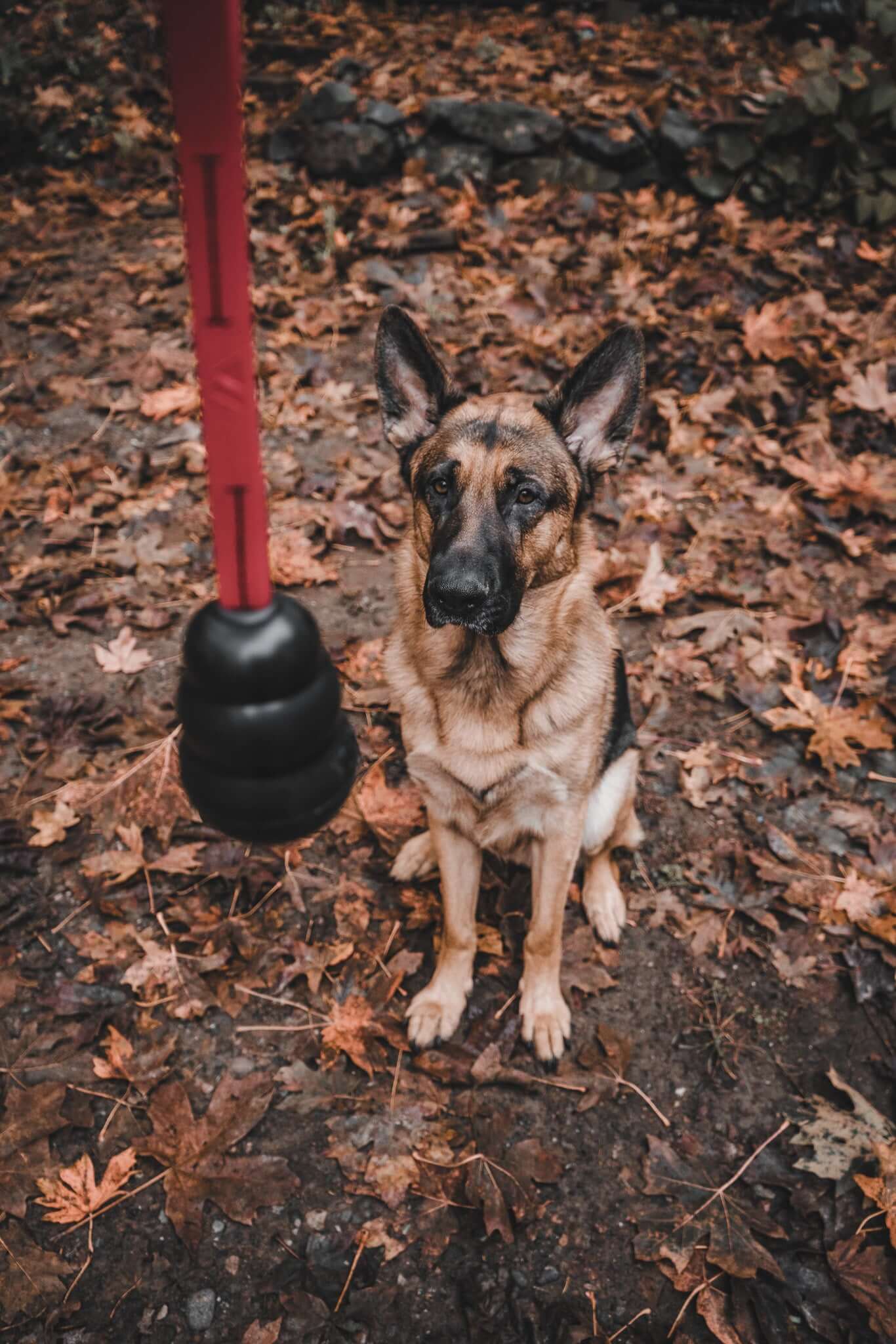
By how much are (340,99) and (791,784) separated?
765 cm

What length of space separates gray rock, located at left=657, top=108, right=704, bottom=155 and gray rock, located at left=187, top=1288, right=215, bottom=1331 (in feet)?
28.1

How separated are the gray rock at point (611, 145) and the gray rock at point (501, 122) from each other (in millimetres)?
254

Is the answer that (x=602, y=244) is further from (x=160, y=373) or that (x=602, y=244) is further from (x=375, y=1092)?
(x=375, y=1092)

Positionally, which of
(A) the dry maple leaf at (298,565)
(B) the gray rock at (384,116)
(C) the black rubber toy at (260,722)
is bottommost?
(A) the dry maple leaf at (298,565)

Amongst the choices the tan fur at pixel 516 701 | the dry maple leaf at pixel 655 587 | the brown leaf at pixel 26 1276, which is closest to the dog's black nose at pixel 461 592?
the tan fur at pixel 516 701

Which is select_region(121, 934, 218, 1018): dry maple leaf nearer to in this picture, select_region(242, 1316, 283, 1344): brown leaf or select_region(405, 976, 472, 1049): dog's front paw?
select_region(405, 976, 472, 1049): dog's front paw

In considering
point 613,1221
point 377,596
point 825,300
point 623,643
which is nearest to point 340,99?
point 825,300

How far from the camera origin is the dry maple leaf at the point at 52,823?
346 cm

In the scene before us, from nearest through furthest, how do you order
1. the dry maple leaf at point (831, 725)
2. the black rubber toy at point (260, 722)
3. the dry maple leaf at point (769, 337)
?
1. the black rubber toy at point (260, 722)
2. the dry maple leaf at point (831, 725)
3. the dry maple leaf at point (769, 337)

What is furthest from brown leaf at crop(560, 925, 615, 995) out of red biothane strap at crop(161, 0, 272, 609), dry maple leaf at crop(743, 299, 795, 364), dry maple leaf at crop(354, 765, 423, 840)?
dry maple leaf at crop(743, 299, 795, 364)

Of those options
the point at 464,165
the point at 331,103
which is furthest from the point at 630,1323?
the point at 331,103

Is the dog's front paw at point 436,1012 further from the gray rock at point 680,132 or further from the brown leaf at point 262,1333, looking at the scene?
Result: the gray rock at point 680,132

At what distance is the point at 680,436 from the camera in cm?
530

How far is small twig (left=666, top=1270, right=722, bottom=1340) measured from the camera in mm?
2376
